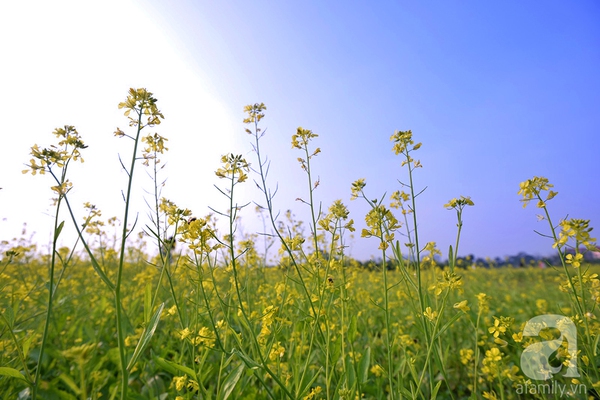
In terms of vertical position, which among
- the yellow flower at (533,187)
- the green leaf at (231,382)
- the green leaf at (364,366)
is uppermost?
the yellow flower at (533,187)

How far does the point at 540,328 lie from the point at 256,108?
7.42 feet

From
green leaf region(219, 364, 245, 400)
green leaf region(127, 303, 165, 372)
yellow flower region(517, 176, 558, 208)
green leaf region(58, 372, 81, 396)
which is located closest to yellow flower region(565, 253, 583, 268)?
yellow flower region(517, 176, 558, 208)

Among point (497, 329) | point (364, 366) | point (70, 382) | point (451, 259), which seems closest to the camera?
point (70, 382)

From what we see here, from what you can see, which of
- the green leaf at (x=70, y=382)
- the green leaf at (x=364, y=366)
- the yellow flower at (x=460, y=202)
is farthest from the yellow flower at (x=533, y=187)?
the green leaf at (x=70, y=382)

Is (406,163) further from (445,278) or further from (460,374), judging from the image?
(460,374)

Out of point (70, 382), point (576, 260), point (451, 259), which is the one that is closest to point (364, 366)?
point (451, 259)

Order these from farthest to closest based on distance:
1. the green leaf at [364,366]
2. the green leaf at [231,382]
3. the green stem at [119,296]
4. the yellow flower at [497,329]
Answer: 1. the green leaf at [364,366]
2. the yellow flower at [497,329]
3. the green leaf at [231,382]
4. the green stem at [119,296]

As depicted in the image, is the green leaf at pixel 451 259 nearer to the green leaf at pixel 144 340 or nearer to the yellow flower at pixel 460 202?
the yellow flower at pixel 460 202

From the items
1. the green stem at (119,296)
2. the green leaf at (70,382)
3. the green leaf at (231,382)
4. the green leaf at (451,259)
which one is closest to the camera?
the green leaf at (70,382)

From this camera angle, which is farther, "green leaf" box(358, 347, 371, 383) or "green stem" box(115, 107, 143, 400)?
"green leaf" box(358, 347, 371, 383)

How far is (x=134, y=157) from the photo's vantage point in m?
1.21

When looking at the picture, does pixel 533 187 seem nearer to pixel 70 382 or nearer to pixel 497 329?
pixel 497 329

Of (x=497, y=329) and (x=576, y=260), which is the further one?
(x=497, y=329)

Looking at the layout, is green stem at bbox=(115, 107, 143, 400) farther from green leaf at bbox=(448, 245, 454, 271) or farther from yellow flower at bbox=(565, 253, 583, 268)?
yellow flower at bbox=(565, 253, 583, 268)
